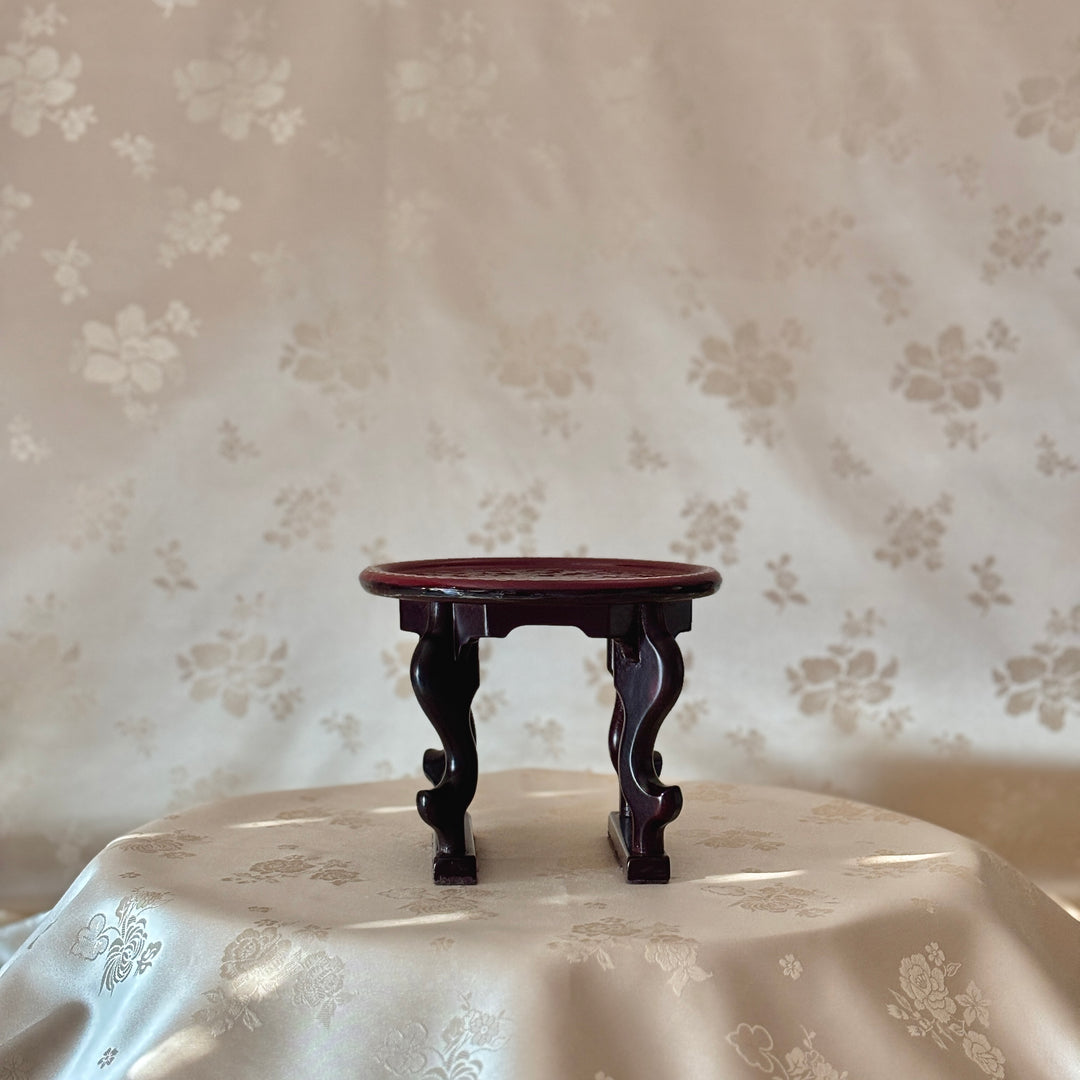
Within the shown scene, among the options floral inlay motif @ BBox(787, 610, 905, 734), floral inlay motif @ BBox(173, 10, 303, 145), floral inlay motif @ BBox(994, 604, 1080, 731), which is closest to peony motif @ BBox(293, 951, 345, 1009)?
floral inlay motif @ BBox(787, 610, 905, 734)

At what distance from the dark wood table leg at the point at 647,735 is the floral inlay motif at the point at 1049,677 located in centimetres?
116

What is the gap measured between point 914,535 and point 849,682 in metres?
0.31

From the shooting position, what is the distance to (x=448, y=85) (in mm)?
2400

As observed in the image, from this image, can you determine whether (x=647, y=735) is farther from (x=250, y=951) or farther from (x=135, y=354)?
(x=135, y=354)

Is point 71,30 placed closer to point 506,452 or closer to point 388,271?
point 388,271

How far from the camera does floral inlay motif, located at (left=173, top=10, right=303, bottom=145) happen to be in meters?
2.33

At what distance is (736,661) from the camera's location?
7.91 ft

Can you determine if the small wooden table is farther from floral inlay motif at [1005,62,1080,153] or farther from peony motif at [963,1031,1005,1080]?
floral inlay motif at [1005,62,1080,153]

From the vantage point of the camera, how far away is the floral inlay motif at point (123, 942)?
4.36ft

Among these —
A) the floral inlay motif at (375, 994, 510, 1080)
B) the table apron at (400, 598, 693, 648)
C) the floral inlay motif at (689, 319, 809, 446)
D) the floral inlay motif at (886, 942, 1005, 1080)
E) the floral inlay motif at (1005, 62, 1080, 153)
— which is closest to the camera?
the floral inlay motif at (375, 994, 510, 1080)

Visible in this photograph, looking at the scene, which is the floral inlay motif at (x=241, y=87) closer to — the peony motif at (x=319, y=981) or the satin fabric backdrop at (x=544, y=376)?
the satin fabric backdrop at (x=544, y=376)

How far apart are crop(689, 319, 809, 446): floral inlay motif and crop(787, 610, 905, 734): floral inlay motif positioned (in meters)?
0.42

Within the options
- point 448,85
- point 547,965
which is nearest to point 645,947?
point 547,965

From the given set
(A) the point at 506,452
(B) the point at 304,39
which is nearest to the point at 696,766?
(A) the point at 506,452
